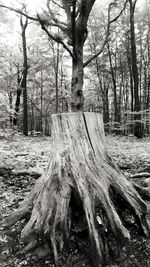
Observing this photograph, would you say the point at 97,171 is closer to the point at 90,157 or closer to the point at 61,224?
the point at 90,157

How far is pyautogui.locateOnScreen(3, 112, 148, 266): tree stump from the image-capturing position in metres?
1.97

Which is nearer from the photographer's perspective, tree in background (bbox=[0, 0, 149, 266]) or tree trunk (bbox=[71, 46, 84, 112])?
tree in background (bbox=[0, 0, 149, 266])

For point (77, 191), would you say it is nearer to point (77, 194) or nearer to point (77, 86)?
point (77, 194)

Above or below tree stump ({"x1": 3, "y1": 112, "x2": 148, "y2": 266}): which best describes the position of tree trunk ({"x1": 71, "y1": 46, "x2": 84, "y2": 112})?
above

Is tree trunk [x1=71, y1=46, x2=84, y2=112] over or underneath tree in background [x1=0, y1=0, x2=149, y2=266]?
over

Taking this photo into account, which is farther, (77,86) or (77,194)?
(77,86)

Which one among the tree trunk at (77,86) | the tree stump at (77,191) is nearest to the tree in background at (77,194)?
the tree stump at (77,191)

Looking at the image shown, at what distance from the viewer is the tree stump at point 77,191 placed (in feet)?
6.46

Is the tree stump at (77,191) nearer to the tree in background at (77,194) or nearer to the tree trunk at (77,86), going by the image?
the tree in background at (77,194)

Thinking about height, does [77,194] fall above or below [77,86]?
below

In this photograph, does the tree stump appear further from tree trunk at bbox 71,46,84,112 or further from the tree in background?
tree trunk at bbox 71,46,84,112

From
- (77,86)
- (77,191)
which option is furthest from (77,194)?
(77,86)

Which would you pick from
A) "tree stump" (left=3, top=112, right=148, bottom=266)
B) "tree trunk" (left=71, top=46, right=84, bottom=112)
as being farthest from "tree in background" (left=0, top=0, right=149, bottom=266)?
"tree trunk" (left=71, top=46, right=84, bottom=112)

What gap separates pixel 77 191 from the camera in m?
2.22
